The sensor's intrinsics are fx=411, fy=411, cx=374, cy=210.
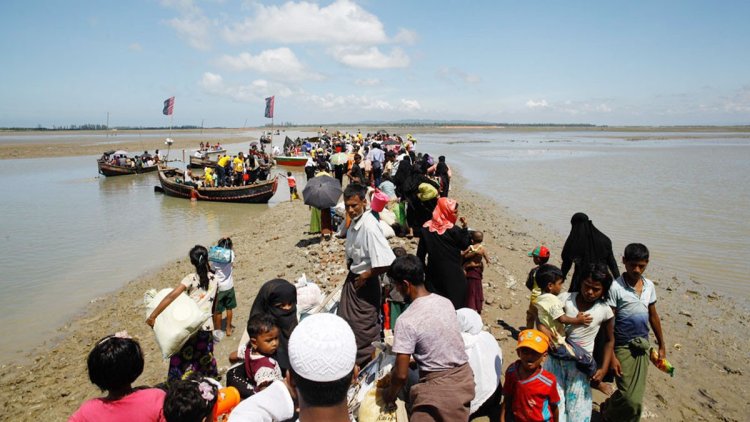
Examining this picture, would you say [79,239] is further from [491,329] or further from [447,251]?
[447,251]

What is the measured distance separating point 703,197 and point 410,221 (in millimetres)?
14322

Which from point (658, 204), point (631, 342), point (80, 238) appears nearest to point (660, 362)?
point (631, 342)

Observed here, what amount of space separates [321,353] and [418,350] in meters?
1.28

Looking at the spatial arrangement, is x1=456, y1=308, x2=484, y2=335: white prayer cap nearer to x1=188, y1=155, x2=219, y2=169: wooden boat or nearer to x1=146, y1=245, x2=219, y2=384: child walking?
x1=146, y1=245, x2=219, y2=384: child walking

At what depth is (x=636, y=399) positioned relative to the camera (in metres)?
3.36

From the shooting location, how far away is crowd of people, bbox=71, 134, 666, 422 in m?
2.04

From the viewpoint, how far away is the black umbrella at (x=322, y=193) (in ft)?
23.8

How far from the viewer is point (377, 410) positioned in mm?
2920

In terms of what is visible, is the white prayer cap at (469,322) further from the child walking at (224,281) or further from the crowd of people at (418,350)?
the child walking at (224,281)

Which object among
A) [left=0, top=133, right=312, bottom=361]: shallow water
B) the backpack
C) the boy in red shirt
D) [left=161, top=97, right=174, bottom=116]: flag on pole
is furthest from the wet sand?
[left=161, top=97, right=174, bottom=116]: flag on pole

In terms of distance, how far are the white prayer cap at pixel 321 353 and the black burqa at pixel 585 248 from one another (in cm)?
306

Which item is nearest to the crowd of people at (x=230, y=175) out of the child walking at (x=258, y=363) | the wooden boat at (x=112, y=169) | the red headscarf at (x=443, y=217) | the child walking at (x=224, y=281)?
the wooden boat at (x=112, y=169)

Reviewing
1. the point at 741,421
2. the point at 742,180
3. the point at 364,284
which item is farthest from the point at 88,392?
the point at 742,180

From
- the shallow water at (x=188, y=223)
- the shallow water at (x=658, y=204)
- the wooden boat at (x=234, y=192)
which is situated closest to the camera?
the shallow water at (x=188, y=223)
